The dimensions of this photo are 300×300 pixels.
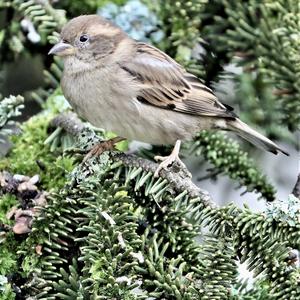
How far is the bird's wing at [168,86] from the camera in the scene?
236cm

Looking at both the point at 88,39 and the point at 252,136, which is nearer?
the point at 252,136

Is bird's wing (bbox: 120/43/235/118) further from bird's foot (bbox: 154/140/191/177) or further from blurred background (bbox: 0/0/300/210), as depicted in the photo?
bird's foot (bbox: 154/140/191/177)

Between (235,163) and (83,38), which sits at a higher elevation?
(83,38)

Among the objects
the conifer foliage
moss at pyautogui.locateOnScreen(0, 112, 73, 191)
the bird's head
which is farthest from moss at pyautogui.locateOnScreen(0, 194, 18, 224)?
the bird's head

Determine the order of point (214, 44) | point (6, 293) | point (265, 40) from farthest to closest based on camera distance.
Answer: point (214, 44) < point (265, 40) < point (6, 293)

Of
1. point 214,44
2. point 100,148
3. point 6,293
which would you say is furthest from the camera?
point 214,44

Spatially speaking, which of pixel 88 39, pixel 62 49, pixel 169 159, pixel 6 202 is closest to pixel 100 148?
pixel 169 159

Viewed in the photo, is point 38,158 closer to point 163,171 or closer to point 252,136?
point 163,171

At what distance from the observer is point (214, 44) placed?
7.68 ft

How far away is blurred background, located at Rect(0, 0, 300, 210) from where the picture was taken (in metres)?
2.22

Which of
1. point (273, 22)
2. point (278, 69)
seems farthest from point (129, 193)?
point (273, 22)

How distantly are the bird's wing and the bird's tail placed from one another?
4cm

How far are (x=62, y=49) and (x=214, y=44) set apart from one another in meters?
0.49

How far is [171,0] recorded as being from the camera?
2326 millimetres
